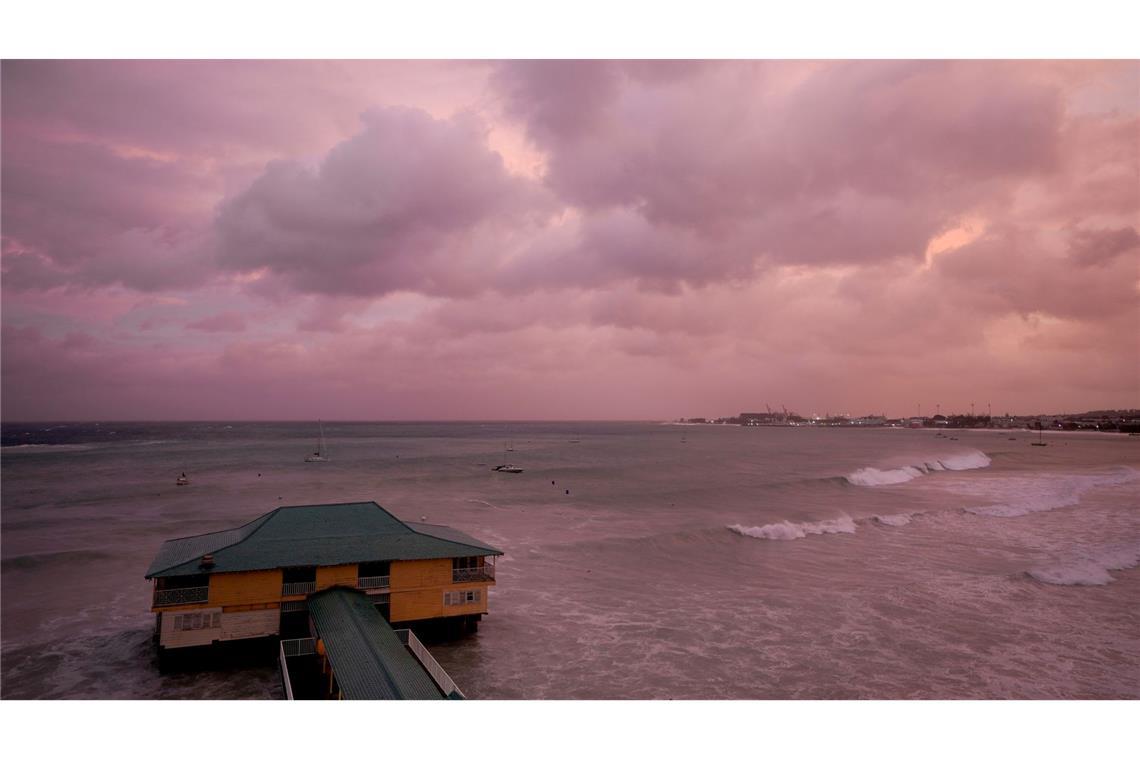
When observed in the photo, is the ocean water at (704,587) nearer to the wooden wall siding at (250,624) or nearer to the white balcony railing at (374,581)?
the wooden wall siding at (250,624)

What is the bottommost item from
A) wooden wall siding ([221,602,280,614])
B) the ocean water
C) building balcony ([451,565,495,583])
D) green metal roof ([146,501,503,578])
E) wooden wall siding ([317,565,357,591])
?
the ocean water

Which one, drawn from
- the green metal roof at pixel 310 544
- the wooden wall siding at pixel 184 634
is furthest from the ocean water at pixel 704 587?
the green metal roof at pixel 310 544

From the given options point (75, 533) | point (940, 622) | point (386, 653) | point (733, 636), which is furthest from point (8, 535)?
point (940, 622)

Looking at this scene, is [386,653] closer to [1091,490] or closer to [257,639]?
[257,639]

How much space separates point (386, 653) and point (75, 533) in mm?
43855

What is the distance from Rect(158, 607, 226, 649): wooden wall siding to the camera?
19.6m

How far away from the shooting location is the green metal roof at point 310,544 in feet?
66.3

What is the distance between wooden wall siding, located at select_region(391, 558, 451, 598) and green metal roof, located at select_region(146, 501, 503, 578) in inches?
17.7

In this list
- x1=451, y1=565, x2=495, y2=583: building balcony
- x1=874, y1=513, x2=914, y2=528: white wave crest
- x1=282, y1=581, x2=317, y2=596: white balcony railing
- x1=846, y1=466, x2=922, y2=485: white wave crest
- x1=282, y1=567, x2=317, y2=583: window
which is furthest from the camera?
x1=846, y1=466, x2=922, y2=485: white wave crest

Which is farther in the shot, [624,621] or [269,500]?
[269,500]

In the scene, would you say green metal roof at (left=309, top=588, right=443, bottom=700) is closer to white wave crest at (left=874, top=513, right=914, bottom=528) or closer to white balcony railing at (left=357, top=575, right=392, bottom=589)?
white balcony railing at (left=357, top=575, right=392, bottom=589)

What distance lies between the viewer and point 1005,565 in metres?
32.2

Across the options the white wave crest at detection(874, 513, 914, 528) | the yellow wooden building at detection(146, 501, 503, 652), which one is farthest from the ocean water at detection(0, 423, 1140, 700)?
the yellow wooden building at detection(146, 501, 503, 652)

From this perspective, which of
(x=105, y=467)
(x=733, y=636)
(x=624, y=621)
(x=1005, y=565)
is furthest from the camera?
(x=105, y=467)
